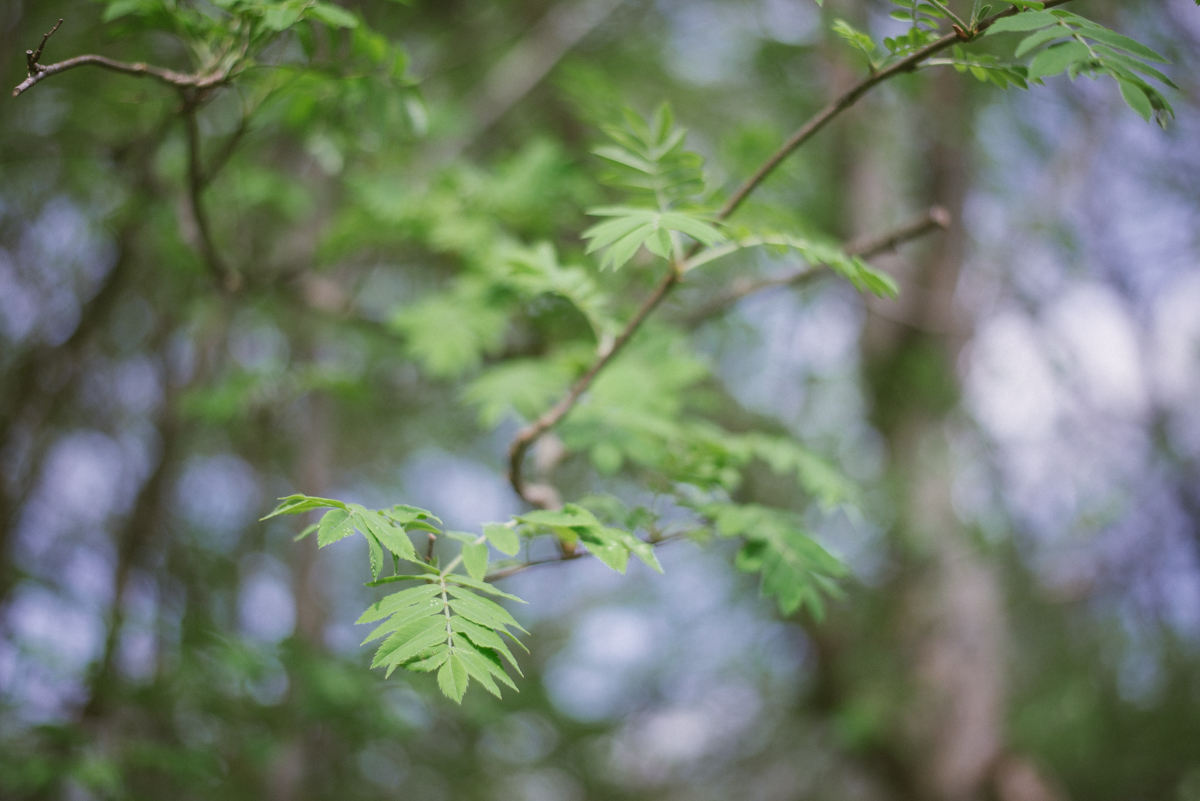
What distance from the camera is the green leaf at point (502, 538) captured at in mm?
1303

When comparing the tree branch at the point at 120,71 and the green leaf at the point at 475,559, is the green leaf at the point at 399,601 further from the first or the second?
the tree branch at the point at 120,71

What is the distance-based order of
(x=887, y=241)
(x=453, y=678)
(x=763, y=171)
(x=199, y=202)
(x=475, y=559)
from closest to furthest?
1. (x=453, y=678)
2. (x=475, y=559)
3. (x=763, y=171)
4. (x=887, y=241)
5. (x=199, y=202)

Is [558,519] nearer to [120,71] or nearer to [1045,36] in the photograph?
[1045,36]

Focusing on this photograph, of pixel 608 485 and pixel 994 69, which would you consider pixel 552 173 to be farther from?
pixel 608 485

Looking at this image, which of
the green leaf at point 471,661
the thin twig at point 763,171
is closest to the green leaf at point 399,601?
the green leaf at point 471,661

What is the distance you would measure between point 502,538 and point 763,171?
89cm

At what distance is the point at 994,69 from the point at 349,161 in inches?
137

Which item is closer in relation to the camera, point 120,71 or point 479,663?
point 479,663

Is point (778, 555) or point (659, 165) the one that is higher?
point (659, 165)

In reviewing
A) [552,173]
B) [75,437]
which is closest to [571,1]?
[552,173]

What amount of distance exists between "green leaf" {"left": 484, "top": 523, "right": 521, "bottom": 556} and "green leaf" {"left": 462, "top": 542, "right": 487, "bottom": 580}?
34mm

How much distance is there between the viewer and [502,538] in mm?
1333

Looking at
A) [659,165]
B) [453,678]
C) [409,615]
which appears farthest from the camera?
[659,165]

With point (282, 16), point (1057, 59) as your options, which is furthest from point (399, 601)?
point (1057, 59)
